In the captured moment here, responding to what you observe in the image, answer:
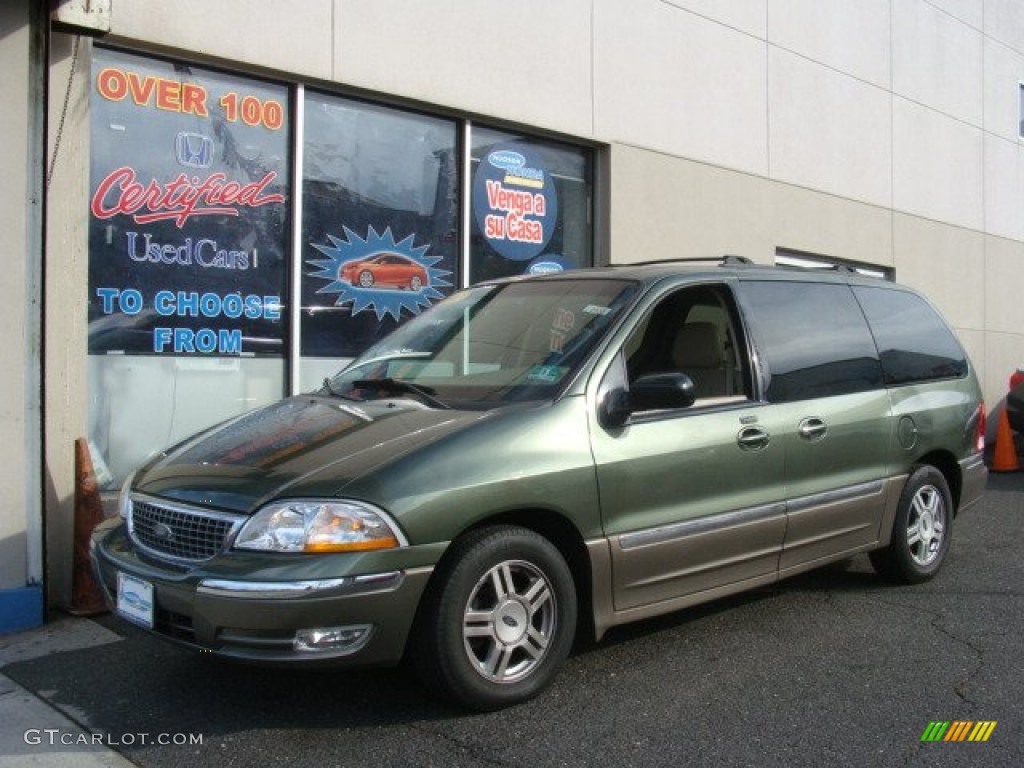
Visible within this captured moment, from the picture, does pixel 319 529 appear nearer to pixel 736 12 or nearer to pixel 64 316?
pixel 64 316

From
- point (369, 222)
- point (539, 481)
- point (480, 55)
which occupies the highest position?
point (480, 55)

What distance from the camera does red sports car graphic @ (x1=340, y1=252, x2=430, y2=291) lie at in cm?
762

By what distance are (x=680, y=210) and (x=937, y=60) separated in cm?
644

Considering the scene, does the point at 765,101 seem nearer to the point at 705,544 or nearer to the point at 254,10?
the point at 254,10

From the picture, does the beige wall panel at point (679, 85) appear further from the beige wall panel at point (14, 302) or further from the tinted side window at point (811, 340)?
the beige wall panel at point (14, 302)

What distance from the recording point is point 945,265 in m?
14.2

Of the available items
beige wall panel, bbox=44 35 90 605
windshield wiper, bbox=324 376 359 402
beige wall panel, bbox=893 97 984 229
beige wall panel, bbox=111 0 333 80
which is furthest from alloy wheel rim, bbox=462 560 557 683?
beige wall panel, bbox=893 97 984 229

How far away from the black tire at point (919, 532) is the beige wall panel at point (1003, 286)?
10172 mm

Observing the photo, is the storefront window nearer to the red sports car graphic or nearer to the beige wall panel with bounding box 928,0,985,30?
the red sports car graphic

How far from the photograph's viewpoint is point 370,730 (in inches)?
146

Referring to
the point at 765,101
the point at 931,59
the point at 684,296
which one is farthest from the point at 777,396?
the point at 931,59

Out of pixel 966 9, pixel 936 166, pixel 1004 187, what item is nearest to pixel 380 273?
pixel 936 166

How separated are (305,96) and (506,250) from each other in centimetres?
228

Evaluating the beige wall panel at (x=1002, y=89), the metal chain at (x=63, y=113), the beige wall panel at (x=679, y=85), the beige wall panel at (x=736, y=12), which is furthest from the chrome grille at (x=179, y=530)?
the beige wall panel at (x=1002, y=89)
